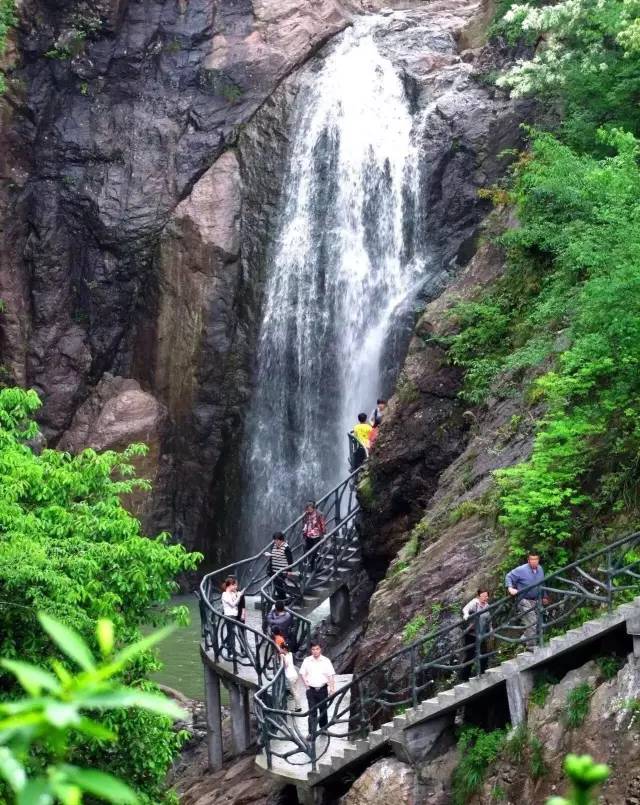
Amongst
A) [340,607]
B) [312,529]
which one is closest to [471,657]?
[312,529]

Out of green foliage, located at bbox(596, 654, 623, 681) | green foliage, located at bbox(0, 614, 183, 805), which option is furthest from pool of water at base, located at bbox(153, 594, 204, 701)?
green foliage, located at bbox(0, 614, 183, 805)

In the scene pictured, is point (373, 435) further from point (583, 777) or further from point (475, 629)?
point (583, 777)

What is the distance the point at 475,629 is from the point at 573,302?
6.67m

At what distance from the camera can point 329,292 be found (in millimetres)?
29234

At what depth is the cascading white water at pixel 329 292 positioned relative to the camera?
93.5 feet

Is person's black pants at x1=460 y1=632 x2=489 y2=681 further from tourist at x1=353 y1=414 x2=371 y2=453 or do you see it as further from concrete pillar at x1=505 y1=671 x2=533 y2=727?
tourist at x1=353 y1=414 x2=371 y2=453

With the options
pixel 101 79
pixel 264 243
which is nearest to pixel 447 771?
pixel 264 243

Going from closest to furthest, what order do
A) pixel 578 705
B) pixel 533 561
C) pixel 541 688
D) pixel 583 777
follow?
pixel 583 777 < pixel 578 705 < pixel 541 688 < pixel 533 561

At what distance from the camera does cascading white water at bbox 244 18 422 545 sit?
1122 inches

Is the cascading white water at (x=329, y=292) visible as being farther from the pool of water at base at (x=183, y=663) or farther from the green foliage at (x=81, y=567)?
the green foliage at (x=81, y=567)

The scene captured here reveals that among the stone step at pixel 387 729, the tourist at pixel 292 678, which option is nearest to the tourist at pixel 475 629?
the stone step at pixel 387 729

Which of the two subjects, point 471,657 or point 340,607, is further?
point 340,607

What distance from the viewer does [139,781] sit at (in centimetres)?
1222

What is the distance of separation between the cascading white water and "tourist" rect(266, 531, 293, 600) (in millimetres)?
9092
